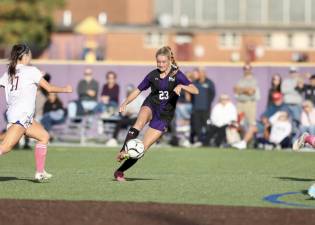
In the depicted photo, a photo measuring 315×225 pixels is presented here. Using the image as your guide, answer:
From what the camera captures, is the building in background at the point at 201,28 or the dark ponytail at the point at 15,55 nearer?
the dark ponytail at the point at 15,55

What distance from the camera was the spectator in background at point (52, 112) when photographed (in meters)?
28.4

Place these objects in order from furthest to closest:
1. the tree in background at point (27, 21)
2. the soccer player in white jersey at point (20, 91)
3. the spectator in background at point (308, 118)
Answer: the tree in background at point (27, 21) → the spectator in background at point (308, 118) → the soccer player in white jersey at point (20, 91)

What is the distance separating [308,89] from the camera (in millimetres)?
28219

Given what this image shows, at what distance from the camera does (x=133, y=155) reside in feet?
53.4

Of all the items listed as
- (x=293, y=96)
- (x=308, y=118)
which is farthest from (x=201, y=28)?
(x=308, y=118)

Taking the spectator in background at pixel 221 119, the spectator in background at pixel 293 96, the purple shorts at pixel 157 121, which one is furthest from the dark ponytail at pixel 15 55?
the spectator in background at pixel 293 96

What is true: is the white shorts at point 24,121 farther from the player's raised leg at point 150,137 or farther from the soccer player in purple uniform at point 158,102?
the player's raised leg at point 150,137

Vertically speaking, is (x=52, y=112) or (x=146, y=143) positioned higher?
(x=146, y=143)

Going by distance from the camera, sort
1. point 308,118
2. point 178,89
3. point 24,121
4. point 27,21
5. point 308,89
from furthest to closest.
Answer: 1. point 27,21
2. point 308,89
3. point 308,118
4. point 178,89
5. point 24,121

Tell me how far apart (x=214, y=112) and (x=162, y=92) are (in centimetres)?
1126

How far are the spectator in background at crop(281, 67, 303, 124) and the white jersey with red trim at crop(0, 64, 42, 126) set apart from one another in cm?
1284

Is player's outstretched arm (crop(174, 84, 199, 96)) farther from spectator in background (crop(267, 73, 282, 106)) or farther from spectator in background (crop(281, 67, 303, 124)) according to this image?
spectator in background (crop(267, 73, 282, 106))

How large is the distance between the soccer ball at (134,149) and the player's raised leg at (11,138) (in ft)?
4.66

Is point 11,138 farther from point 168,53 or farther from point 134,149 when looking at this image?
point 168,53
